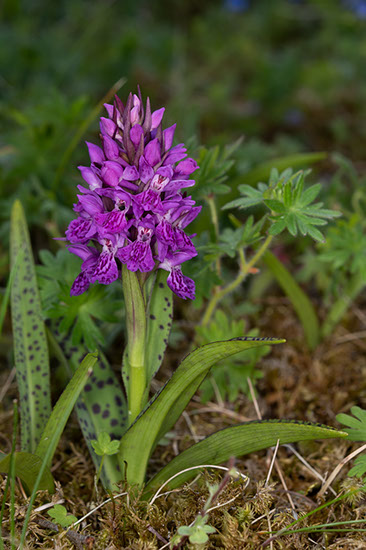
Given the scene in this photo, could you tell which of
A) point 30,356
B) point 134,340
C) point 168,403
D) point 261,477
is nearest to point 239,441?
point 168,403

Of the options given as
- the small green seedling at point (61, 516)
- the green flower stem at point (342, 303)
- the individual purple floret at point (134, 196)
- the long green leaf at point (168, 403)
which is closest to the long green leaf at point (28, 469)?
the small green seedling at point (61, 516)

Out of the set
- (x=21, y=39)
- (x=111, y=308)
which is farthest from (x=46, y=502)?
(x=21, y=39)

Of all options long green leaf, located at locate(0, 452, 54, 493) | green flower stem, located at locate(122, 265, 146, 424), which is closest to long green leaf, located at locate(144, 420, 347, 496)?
green flower stem, located at locate(122, 265, 146, 424)

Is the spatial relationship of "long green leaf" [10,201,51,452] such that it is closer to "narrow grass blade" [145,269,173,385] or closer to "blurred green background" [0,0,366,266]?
"narrow grass blade" [145,269,173,385]

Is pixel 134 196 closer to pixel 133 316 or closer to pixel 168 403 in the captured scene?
pixel 133 316

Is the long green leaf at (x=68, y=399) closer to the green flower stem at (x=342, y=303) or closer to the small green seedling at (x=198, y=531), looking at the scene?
the small green seedling at (x=198, y=531)

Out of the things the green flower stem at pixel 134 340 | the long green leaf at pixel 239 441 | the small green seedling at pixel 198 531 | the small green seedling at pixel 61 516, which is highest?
the green flower stem at pixel 134 340

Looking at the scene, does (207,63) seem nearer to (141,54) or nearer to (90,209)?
(141,54)
